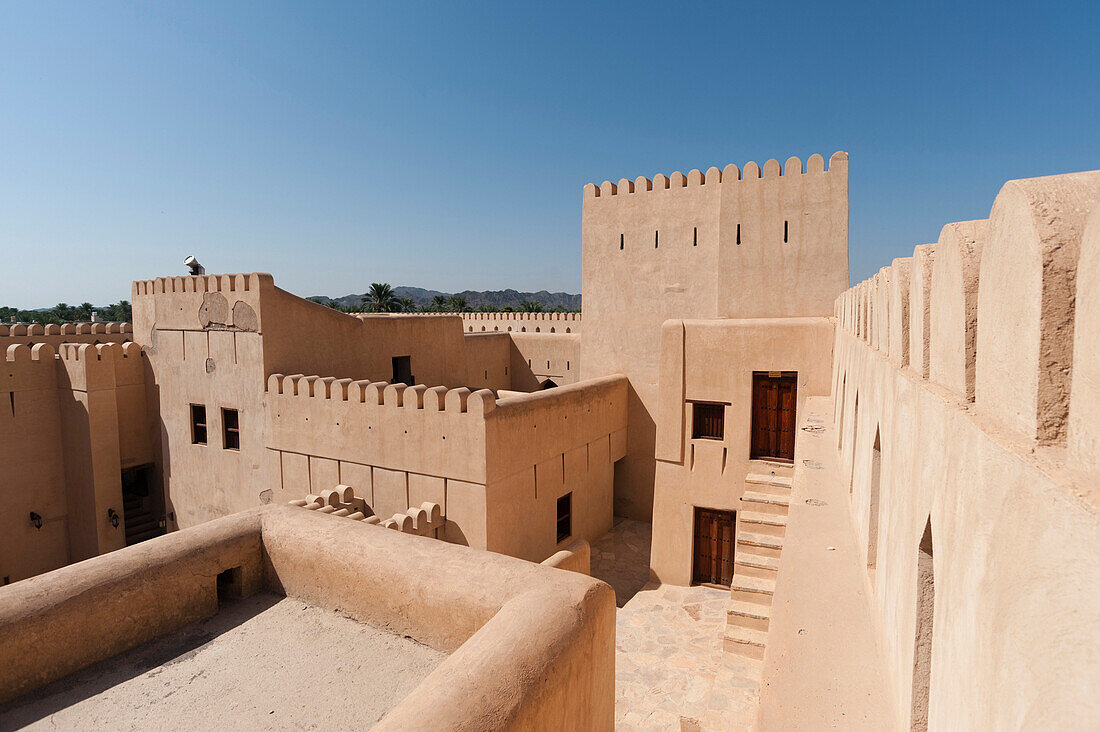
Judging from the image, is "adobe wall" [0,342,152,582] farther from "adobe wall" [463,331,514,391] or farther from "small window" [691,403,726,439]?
"small window" [691,403,726,439]

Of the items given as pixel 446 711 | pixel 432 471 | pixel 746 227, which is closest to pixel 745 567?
pixel 432 471

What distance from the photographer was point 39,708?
8.82ft

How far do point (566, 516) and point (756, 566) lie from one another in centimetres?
463

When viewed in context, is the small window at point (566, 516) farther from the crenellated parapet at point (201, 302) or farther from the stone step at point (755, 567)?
the crenellated parapet at point (201, 302)

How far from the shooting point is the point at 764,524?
263 inches

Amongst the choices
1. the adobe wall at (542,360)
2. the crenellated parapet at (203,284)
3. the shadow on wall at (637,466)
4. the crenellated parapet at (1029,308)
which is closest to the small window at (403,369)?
the crenellated parapet at (203,284)

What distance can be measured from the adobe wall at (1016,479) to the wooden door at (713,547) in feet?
29.5

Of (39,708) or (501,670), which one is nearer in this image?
(501,670)

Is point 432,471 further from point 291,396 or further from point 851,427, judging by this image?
point 851,427

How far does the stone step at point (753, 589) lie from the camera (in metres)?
5.94

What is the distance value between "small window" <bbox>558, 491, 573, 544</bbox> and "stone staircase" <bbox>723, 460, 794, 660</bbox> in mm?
3523

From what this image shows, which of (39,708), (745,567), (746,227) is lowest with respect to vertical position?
(745,567)

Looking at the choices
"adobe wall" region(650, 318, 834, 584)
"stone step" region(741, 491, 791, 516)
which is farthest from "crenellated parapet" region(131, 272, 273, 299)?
"stone step" region(741, 491, 791, 516)

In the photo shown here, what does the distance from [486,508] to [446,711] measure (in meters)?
6.43
